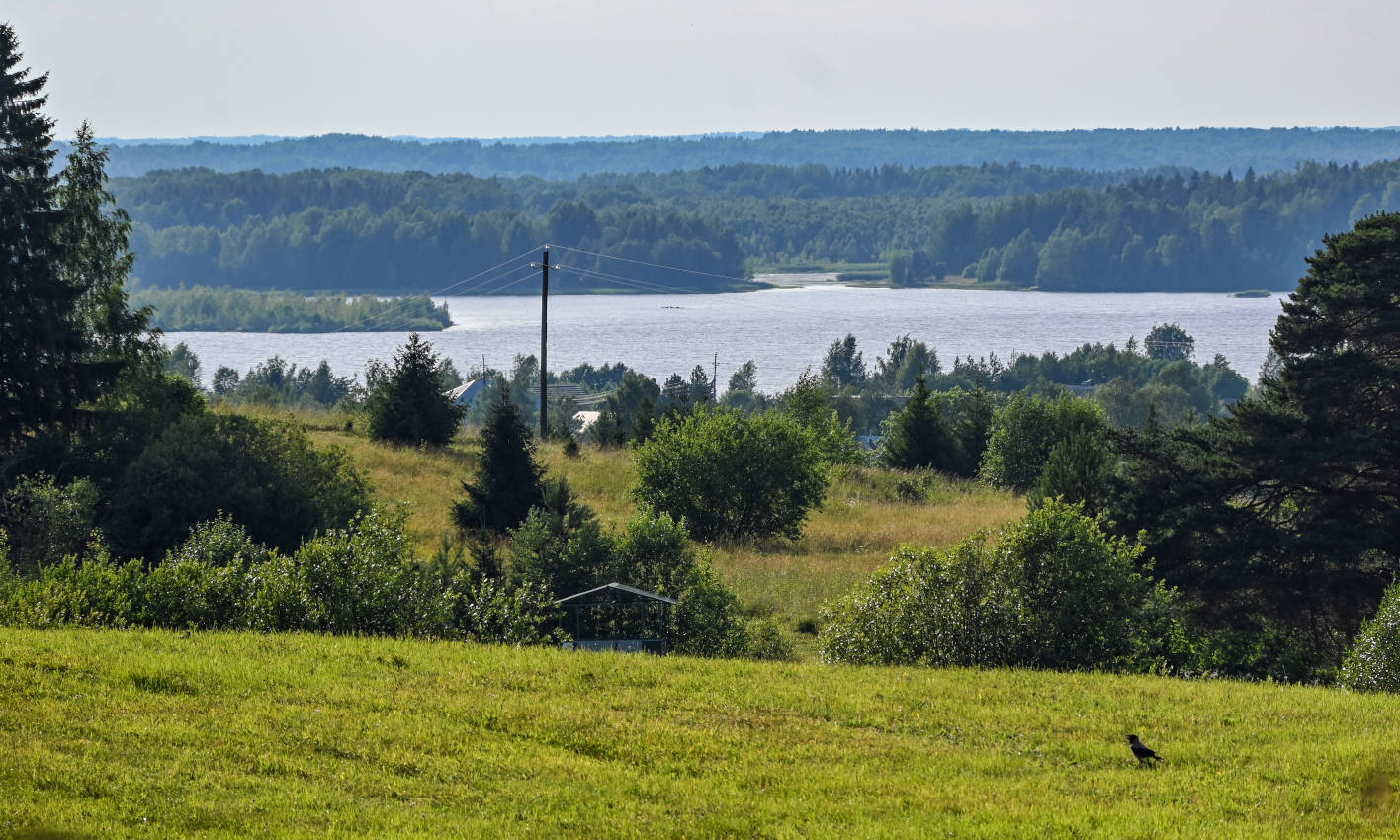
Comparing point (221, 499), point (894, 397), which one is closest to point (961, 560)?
point (221, 499)

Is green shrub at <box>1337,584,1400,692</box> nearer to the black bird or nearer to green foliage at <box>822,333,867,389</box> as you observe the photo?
the black bird

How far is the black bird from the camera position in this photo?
1128 cm

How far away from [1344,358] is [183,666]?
20.7 meters

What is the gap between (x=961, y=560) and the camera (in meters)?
18.1

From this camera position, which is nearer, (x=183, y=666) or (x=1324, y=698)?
→ (x=183, y=666)

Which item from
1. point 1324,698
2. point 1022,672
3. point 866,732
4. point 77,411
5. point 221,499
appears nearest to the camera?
point 866,732

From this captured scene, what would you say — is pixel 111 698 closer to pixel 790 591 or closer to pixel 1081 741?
pixel 1081 741

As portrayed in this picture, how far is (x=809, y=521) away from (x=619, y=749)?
26.6m

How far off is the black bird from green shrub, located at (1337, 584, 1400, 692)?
22.9 feet

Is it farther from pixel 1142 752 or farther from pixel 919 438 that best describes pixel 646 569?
pixel 919 438

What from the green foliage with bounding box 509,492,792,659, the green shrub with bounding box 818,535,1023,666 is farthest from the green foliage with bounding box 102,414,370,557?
the green shrub with bounding box 818,535,1023,666

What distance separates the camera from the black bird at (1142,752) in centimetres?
1128

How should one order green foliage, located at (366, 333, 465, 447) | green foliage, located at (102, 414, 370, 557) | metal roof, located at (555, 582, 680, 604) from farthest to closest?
green foliage, located at (366, 333, 465, 447) < green foliage, located at (102, 414, 370, 557) < metal roof, located at (555, 582, 680, 604)

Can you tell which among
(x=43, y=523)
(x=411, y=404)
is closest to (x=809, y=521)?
(x=411, y=404)
